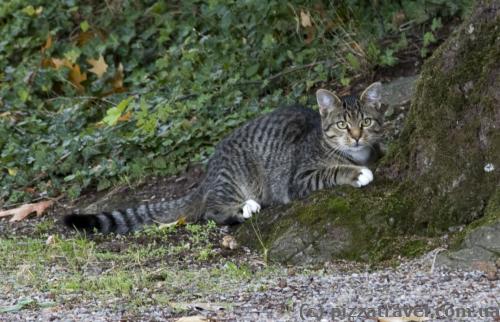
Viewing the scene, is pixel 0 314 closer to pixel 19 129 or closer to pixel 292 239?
pixel 292 239

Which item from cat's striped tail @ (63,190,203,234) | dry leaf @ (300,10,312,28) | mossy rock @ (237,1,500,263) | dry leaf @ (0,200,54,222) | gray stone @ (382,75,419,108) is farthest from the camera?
dry leaf @ (300,10,312,28)

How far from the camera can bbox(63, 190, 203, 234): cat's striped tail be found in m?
7.67

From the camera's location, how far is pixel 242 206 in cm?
790

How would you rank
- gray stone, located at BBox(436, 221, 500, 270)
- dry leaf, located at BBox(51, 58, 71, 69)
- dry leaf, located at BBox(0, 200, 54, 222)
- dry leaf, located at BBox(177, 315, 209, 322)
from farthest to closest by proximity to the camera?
dry leaf, located at BBox(51, 58, 71, 69) → dry leaf, located at BBox(0, 200, 54, 222) → gray stone, located at BBox(436, 221, 500, 270) → dry leaf, located at BBox(177, 315, 209, 322)

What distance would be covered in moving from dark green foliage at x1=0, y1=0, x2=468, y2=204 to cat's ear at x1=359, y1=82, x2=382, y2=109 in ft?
5.26

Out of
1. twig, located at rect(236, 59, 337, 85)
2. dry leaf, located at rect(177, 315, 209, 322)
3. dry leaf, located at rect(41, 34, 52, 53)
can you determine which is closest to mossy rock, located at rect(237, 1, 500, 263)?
dry leaf, located at rect(177, 315, 209, 322)

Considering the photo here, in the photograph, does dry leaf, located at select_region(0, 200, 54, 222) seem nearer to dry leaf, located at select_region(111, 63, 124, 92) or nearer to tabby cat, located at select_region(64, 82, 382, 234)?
tabby cat, located at select_region(64, 82, 382, 234)

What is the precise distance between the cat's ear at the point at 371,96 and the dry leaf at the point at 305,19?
2403mm

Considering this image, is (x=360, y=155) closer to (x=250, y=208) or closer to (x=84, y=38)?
(x=250, y=208)

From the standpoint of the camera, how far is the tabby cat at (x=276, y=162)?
7582mm

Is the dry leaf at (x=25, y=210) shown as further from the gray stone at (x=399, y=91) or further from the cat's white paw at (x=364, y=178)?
the cat's white paw at (x=364, y=178)

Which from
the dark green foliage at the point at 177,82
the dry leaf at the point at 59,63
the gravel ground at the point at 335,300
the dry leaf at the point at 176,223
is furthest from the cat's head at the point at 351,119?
the dry leaf at the point at 59,63

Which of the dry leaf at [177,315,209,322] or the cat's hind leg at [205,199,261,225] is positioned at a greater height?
the dry leaf at [177,315,209,322]

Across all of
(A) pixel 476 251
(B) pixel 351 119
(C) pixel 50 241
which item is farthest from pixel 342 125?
(C) pixel 50 241
